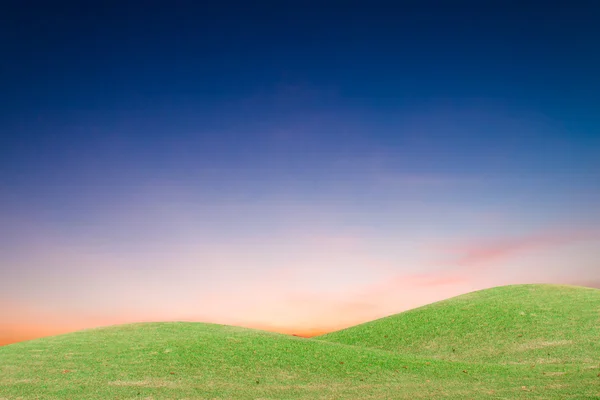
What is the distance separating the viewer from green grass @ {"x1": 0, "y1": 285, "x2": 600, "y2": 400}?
19.5 meters

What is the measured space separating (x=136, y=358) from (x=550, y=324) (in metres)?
27.1

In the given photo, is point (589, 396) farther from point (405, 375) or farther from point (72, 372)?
point (72, 372)

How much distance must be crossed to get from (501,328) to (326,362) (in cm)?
1633

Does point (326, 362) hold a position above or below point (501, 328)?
below

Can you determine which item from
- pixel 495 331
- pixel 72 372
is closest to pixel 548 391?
pixel 495 331

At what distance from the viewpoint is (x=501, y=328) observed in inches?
1337

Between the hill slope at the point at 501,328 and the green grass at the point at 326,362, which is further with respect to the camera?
the hill slope at the point at 501,328

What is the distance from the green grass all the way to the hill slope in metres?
0.10

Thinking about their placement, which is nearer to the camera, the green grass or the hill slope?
the green grass

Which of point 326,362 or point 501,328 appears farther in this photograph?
point 501,328

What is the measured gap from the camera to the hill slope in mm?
29531

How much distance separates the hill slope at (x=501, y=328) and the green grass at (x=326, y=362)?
0.31ft

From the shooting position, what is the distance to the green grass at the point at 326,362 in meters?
19.5

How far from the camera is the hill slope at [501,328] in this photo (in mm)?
29531
